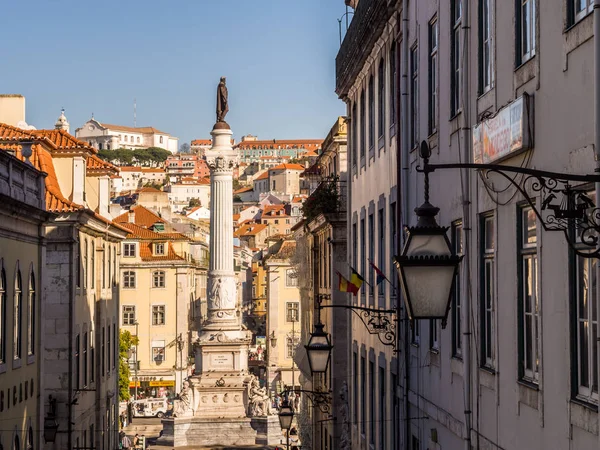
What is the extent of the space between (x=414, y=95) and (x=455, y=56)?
3603mm

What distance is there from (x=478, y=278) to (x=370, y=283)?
10.8 m

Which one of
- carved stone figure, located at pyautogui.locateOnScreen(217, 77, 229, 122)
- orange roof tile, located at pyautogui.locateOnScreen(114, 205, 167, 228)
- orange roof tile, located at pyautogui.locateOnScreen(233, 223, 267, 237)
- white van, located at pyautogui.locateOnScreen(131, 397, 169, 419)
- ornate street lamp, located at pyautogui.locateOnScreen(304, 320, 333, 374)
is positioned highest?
carved stone figure, located at pyautogui.locateOnScreen(217, 77, 229, 122)

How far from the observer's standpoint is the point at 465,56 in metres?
11.9

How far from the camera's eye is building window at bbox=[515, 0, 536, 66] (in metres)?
9.42

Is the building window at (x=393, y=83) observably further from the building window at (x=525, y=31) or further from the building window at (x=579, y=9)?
the building window at (x=579, y=9)

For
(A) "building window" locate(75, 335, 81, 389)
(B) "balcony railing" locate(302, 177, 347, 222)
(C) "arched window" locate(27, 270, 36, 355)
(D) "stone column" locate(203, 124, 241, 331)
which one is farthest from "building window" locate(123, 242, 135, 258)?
(C) "arched window" locate(27, 270, 36, 355)

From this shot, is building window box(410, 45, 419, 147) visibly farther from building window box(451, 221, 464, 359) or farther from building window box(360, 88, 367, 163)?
building window box(360, 88, 367, 163)

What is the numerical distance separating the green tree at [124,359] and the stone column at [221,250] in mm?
12338

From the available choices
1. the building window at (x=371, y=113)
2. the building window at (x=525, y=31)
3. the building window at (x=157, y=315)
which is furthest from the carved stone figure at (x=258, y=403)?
the building window at (x=525, y=31)

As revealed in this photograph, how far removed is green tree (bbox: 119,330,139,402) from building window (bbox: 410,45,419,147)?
52560mm

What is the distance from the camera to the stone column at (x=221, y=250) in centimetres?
5716

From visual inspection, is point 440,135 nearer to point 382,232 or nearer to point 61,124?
point 382,232

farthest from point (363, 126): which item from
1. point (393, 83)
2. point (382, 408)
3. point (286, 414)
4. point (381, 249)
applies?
point (286, 414)

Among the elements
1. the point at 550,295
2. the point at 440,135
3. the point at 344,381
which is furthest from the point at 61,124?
the point at 550,295
